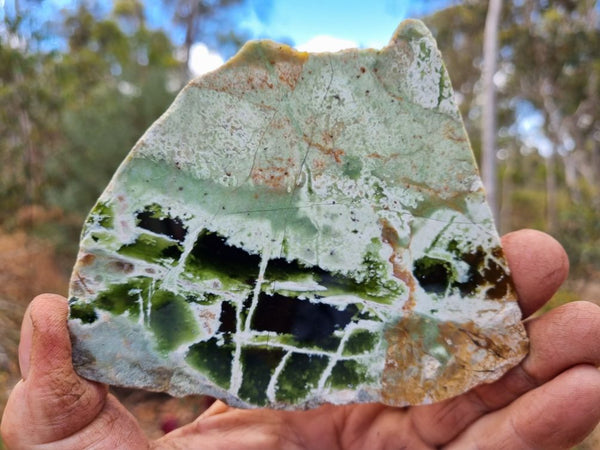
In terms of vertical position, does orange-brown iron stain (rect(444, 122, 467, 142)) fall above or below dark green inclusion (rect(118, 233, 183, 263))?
above

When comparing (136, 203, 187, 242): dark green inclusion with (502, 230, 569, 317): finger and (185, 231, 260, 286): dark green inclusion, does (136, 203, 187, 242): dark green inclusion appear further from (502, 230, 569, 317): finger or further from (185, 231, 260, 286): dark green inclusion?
(502, 230, 569, 317): finger

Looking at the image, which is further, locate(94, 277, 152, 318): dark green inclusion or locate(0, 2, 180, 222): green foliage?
locate(0, 2, 180, 222): green foliage

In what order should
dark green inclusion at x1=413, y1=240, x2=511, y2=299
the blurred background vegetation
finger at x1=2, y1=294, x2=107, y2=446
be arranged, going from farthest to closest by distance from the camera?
the blurred background vegetation → dark green inclusion at x1=413, y1=240, x2=511, y2=299 → finger at x1=2, y1=294, x2=107, y2=446

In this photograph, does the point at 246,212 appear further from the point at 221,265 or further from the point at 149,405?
the point at 149,405

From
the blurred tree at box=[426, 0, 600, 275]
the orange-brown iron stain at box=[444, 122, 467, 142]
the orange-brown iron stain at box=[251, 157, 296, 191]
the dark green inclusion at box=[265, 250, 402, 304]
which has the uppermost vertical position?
the blurred tree at box=[426, 0, 600, 275]

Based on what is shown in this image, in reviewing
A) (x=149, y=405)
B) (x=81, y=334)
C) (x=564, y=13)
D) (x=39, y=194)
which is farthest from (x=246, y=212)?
(x=564, y=13)

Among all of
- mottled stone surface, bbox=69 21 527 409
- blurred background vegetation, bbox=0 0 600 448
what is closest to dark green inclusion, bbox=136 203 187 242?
mottled stone surface, bbox=69 21 527 409

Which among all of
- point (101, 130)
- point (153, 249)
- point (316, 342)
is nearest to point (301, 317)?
point (316, 342)
